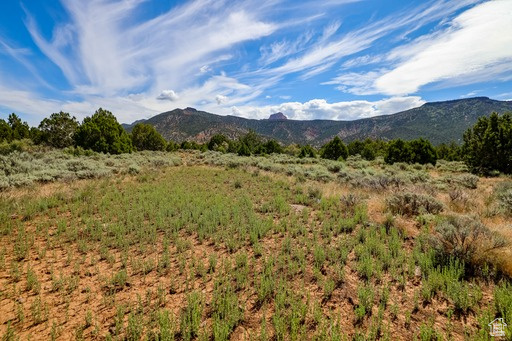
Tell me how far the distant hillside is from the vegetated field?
13501cm

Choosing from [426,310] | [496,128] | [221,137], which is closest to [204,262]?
[426,310]

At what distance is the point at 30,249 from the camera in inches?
230

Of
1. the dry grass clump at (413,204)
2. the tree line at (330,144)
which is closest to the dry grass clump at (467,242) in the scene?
the dry grass clump at (413,204)

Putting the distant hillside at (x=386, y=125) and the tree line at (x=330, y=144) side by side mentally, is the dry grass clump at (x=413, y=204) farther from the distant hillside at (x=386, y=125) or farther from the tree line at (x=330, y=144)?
the distant hillside at (x=386, y=125)

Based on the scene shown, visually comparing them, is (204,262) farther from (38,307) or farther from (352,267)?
(352,267)

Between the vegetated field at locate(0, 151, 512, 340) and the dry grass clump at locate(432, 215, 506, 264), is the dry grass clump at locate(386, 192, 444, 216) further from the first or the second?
the dry grass clump at locate(432, 215, 506, 264)

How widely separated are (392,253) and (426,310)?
1.76 metres

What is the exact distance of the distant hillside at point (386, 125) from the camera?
132 metres

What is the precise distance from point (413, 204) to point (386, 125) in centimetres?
17475

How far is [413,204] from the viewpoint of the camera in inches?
313

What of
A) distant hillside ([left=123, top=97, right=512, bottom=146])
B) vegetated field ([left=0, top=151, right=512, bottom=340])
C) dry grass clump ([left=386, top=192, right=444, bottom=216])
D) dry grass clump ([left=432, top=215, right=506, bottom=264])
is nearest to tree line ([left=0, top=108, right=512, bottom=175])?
vegetated field ([left=0, top=151, right=512, bottom=340])

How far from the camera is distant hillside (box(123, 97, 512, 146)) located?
132125mm

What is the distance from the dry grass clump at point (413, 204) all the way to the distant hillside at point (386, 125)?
134 metres

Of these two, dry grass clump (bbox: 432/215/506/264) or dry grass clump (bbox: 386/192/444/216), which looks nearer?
dry grass clump (bbox: 432/215/506/264)
